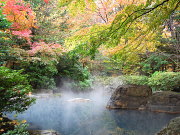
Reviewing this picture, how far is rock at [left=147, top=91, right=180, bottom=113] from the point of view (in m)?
7.14

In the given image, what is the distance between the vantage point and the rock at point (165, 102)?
23.4 ft

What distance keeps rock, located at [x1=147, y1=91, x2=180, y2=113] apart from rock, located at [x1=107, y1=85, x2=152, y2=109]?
0.32m

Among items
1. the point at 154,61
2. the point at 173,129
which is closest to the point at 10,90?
the point at 173,129

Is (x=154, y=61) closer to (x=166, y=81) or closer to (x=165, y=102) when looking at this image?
(x=166, y=81)

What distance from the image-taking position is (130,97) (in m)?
7.96

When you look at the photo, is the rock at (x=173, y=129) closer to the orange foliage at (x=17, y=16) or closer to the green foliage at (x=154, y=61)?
the green foliage at (x=154, y=61)

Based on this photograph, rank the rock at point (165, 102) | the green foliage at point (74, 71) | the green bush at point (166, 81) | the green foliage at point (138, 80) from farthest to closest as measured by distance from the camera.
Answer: the green foliage at point (74, 71) < the green foliage at point (138, 80) < the green bush at point (166, 81) < the rock at point (165, 102)

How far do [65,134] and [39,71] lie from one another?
25.9ft

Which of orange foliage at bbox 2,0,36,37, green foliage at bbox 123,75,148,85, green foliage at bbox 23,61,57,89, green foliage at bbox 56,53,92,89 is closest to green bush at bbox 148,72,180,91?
green foliage at bbox 123,75,148,85

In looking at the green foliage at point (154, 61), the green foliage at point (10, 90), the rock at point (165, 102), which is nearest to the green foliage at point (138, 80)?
the green foliage at point (154, 61)

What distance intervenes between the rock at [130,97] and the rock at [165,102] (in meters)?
0.32

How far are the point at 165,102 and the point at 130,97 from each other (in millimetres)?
1684

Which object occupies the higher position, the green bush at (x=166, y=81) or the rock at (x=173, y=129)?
the green bush at (x=166, y=81)

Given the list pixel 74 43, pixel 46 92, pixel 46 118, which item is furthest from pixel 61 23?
pixel 74 43
